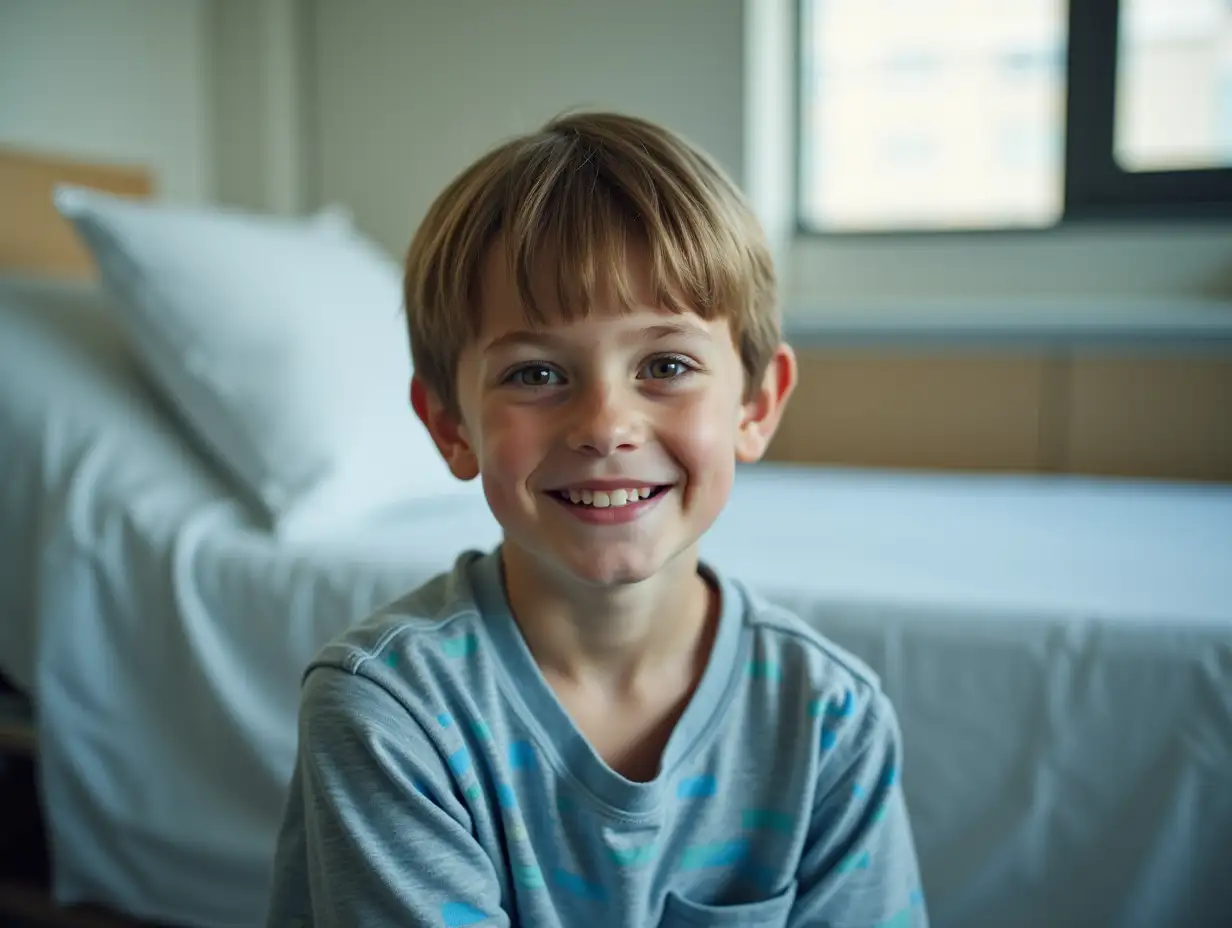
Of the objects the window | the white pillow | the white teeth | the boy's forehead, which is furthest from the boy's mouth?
the window

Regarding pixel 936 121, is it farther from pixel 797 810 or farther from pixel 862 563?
pixel 797 810

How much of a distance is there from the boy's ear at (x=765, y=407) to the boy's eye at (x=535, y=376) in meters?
0.17

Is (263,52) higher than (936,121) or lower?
higher

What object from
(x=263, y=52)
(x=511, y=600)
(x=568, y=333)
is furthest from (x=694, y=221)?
(x=263, y=52)

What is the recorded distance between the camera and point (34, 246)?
5.28ft

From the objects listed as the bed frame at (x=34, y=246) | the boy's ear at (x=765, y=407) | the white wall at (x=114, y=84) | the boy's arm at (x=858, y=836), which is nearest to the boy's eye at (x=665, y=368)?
the boy's ear at (x=765, y=407)

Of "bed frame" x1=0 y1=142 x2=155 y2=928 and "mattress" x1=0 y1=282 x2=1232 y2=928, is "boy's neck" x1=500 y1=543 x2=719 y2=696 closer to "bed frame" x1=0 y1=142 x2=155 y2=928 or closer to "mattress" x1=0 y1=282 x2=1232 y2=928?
"mattress" x1=0 y1=282 x2=1232 y2=928

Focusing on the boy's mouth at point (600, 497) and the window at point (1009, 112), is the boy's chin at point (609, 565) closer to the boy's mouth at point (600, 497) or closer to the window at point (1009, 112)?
the boy's mouth at point (600, 497)

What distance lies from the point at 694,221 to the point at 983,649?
0.43 metres

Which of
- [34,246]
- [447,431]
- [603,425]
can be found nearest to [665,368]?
[603,425]

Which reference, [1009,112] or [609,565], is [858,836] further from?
[1009,112]

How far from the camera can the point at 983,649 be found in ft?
2.83

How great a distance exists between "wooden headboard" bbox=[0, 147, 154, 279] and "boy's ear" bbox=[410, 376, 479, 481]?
3.44ft

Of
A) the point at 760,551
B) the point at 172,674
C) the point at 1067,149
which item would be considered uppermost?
the point at 1067,149
